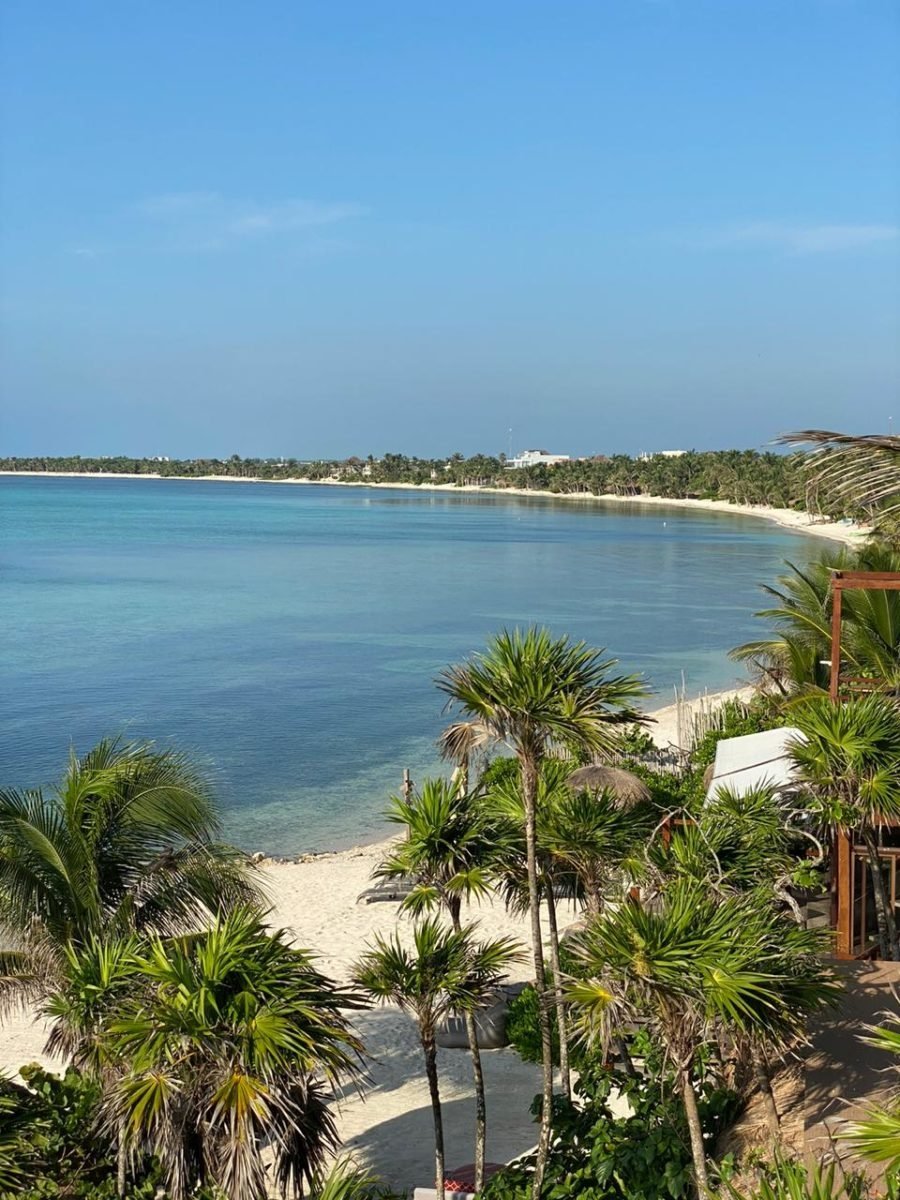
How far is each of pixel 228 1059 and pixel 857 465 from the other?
172 inches

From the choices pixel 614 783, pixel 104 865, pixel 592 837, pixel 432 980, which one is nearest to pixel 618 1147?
pixel 432 980

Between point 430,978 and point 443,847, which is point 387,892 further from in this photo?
point 430,978

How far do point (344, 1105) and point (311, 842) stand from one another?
41.0 ft

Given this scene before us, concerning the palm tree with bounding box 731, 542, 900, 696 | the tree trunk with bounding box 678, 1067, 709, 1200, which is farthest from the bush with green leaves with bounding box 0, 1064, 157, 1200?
the palm tree with bounding box 731, 542, 900, 696

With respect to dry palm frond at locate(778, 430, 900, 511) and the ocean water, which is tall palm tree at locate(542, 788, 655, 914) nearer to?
dry palm frond at locate(778, 430, 900, 511)

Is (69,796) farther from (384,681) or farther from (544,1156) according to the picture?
(384,681)

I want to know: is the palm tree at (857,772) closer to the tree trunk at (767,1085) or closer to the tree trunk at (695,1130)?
the tree trunk at (767,1085)

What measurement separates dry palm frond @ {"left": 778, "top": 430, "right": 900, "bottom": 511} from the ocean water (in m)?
18.7

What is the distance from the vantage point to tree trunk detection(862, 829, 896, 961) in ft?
34.1

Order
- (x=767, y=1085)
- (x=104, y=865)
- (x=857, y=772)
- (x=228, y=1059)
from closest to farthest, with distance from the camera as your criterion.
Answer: (x=228, y=1059) → (x=767, y=1085) → (x=104, y=865) → (x=857, y=772)

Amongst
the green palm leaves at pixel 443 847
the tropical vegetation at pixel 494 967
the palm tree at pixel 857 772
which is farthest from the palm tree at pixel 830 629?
the green palm leaves at pixel 443 847

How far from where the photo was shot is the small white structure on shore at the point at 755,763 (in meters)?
12.4

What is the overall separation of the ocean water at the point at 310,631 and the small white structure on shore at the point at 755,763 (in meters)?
11.5

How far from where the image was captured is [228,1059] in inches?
249
